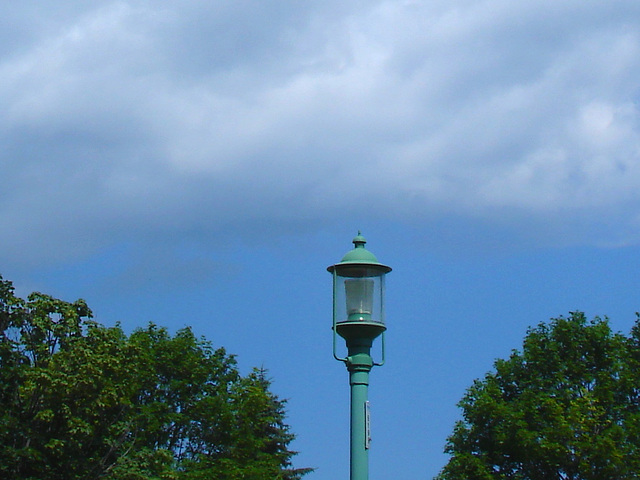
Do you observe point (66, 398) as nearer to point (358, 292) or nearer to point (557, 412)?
point (358, 292)

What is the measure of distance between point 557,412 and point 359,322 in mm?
22719

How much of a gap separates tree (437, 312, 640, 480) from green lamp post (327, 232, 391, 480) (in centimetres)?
2219

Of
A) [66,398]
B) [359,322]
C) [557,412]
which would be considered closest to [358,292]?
[359,322]

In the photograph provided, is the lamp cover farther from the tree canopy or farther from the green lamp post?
the tree canopy

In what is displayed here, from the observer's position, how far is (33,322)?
2303 centimetres

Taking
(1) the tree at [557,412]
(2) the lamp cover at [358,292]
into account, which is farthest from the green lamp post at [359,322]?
(1) the tree at [557,412]

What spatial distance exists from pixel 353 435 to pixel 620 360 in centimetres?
2649

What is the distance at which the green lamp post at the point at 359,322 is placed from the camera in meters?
10.3

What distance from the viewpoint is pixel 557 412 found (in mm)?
31594

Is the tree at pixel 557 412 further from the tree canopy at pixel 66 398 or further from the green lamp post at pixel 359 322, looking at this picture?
the green lamp post at pixel 359 322

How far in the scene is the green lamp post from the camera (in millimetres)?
10266

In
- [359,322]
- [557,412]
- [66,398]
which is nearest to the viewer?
[359,322]

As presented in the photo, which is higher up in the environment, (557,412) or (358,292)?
(557,412)

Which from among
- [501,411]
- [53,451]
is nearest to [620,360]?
[501,411]
